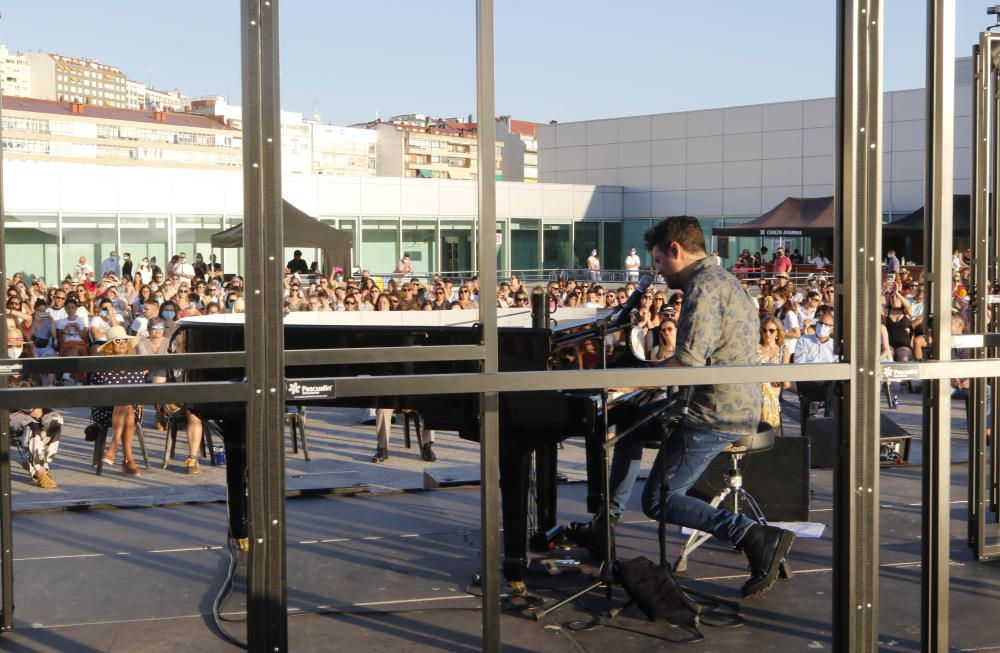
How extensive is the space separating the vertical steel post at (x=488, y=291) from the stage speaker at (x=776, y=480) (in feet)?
10.5

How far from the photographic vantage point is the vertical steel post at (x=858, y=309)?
4.05m

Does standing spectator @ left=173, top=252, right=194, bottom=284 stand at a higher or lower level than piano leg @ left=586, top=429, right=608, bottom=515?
higher

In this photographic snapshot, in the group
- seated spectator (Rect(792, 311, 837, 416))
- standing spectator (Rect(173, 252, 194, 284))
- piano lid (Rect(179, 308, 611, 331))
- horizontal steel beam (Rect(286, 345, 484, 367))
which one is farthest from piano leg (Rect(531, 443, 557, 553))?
standing spectator (Rect(173, 252, 194, 284))

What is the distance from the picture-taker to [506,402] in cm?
525

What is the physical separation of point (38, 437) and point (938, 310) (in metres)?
6.85

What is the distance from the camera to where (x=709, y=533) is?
219 inches

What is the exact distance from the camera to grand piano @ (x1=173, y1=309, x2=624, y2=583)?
17.3 ft

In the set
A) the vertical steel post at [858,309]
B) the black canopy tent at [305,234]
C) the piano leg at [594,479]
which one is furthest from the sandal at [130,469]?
the black canopy tent at [305,234]

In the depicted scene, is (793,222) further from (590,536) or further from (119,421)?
(590,536)

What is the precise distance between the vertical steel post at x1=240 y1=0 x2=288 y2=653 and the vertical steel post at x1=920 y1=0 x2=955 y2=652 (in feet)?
7.90

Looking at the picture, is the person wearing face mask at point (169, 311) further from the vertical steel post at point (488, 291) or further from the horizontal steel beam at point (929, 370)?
the horizontal steel beam at point (929, 370)

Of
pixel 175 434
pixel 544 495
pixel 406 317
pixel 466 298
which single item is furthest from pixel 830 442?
pixel 466 298

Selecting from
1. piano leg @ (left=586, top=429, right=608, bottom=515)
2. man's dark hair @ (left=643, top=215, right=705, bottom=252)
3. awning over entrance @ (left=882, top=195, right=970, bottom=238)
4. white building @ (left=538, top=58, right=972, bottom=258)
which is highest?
white building @ (left=538, top=58, right=972, bottom=258)

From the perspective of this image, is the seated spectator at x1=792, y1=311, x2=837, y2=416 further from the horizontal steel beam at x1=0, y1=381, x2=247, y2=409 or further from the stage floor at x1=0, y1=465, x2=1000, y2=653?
the horizontal steel beam at x1=0, y1=381, x2=247, y2=409
